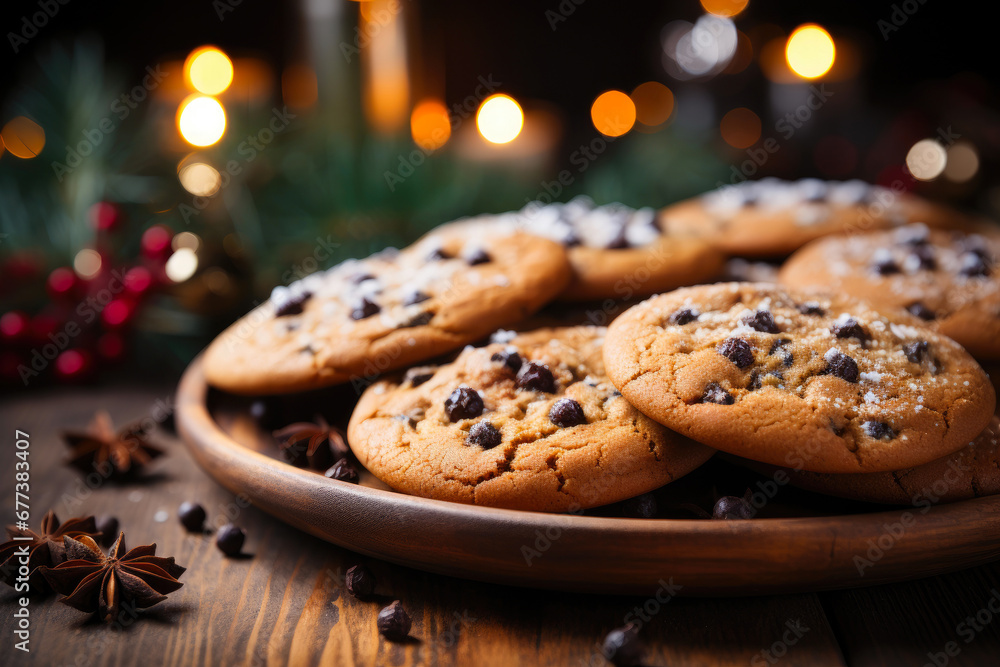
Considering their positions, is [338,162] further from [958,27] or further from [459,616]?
[958,27]

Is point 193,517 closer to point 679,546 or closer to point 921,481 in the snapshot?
point 679,546

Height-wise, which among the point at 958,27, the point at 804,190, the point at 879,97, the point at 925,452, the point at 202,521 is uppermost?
the point at 958,27

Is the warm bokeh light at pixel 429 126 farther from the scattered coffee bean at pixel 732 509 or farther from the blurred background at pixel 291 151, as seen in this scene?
the scattered coffee bean at pixel 732 509

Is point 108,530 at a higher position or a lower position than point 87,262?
lower

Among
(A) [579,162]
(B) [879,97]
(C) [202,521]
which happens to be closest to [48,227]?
(C) [202,521]

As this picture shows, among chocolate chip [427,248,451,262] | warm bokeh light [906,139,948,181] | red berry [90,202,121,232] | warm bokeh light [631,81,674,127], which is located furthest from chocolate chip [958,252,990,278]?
warm bokeh light [631,81,674,127]

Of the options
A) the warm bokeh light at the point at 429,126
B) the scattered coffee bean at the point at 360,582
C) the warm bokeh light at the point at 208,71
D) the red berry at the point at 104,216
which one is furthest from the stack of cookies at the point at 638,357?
the warm bokeh light at the point at 208,71

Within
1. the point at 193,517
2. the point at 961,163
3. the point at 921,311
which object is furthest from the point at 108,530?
the point at 961,163
